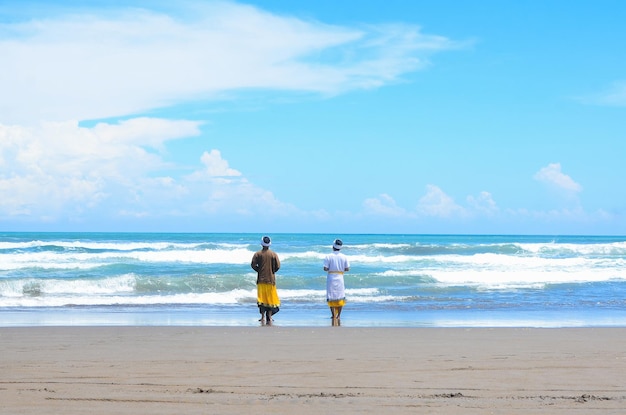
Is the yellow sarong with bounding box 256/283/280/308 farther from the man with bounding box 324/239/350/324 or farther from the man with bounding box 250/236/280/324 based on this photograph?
the man with bounding box 324/239/350/324

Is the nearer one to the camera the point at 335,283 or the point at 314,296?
the point at 335,283

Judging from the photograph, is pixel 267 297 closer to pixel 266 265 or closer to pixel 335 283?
pixel 266 265

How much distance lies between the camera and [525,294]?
18.1 m

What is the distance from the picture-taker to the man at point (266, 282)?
1163 centimetres
